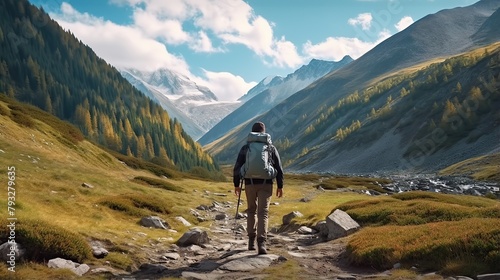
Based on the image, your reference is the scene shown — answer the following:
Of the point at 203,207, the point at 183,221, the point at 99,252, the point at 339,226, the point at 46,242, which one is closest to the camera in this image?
the point at 46,242

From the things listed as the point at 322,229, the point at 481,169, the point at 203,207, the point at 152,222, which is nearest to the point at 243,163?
the point at 322,229

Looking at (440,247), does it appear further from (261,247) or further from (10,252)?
(10,252)

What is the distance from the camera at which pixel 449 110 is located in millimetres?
176875

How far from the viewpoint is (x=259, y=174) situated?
13.9m

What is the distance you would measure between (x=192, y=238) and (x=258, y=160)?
640 cm

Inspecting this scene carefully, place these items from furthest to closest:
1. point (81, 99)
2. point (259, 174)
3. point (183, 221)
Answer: point (81, 99), point (183, 221), point (259, 174)

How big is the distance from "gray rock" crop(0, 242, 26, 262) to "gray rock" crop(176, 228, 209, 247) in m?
7.70

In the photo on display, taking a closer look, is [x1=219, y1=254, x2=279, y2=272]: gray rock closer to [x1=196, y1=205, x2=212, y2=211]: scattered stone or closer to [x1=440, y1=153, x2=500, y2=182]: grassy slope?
[x1=196, y1=205, x2=212, y2=211]: scattered stone

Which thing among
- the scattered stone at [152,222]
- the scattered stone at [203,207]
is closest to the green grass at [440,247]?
the scattered stone at [152,222]

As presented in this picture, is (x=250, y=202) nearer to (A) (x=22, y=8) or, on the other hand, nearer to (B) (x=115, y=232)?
(B) (x=115, y=232)

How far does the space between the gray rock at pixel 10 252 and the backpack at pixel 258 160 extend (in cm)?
743

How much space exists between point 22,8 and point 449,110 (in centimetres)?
22014

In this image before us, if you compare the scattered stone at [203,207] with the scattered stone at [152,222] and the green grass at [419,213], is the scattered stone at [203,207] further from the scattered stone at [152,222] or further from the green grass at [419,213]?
the green grass at [419,213]

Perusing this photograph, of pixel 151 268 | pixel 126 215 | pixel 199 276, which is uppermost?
pixel 199 276
